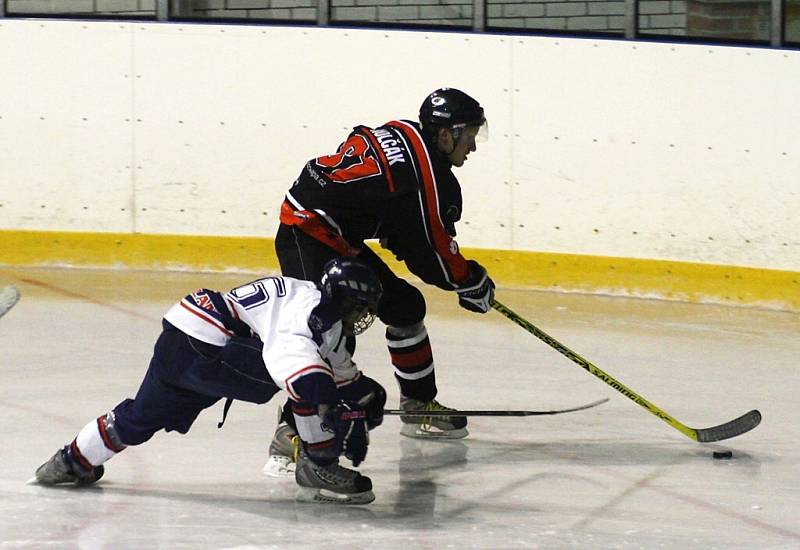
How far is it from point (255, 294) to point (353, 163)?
694mm

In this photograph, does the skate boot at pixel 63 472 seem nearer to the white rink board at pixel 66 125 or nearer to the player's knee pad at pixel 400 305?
the player's knee pad at pixel 400 305

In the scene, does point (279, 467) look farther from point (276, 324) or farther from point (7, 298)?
point (7, 298)

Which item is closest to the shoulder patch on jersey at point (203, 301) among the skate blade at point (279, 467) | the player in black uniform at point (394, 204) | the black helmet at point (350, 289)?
the black helmet at point (350, 289)

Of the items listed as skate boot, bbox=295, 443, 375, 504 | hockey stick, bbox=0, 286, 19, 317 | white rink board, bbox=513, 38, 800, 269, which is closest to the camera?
skate boot, bbox=295, 443, 375, 504

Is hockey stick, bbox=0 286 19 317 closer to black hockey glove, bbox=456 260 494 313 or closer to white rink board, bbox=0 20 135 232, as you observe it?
white rink board, bbox=0 20 135 232

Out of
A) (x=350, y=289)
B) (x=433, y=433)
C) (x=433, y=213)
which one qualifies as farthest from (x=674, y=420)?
(x=350, y=289)

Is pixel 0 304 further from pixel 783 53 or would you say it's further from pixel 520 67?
pixel 783 53

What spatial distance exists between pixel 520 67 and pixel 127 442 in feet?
11.5

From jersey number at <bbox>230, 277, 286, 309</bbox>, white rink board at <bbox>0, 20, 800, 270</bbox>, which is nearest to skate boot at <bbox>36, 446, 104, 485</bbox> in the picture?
jersey number at <bbox>230, 277, 286, 309</bbox>

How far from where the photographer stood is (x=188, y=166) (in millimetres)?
7148

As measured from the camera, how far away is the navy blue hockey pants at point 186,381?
3697 millimetres

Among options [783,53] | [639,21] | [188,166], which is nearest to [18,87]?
[188,166]

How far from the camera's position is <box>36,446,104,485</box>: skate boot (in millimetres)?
3893

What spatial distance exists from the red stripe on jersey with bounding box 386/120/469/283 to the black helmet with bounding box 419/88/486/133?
0.22ft
